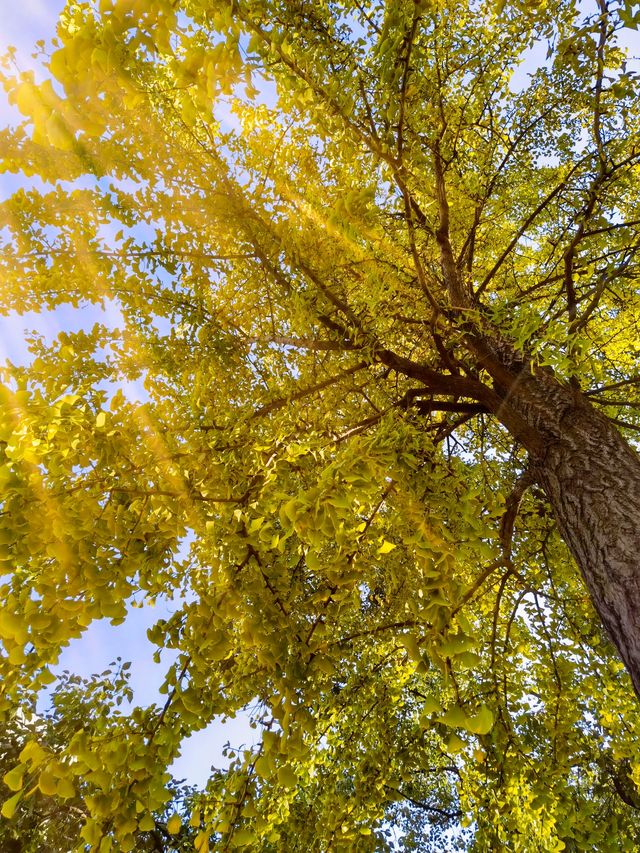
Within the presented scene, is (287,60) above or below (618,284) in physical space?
below

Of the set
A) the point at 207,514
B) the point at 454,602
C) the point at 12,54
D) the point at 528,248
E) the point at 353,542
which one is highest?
the point at 528,248

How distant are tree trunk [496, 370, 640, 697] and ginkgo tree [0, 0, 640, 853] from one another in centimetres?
2

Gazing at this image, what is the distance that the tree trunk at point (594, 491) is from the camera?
2.14m

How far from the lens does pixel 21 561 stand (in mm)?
1709

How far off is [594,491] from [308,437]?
1650 millimetres

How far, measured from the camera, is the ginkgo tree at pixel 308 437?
163 centimetres

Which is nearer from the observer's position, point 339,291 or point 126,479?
point 126,479

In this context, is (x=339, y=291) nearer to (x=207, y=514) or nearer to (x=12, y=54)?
(x=207, y=514)

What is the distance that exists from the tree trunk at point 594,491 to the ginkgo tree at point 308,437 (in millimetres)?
17

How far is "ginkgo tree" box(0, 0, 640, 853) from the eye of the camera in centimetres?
163

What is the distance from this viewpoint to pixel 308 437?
7.22ft

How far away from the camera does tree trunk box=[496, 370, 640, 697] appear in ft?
7.02

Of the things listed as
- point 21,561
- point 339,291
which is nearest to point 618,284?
point 339,291

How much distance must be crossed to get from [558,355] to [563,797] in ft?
10.8
